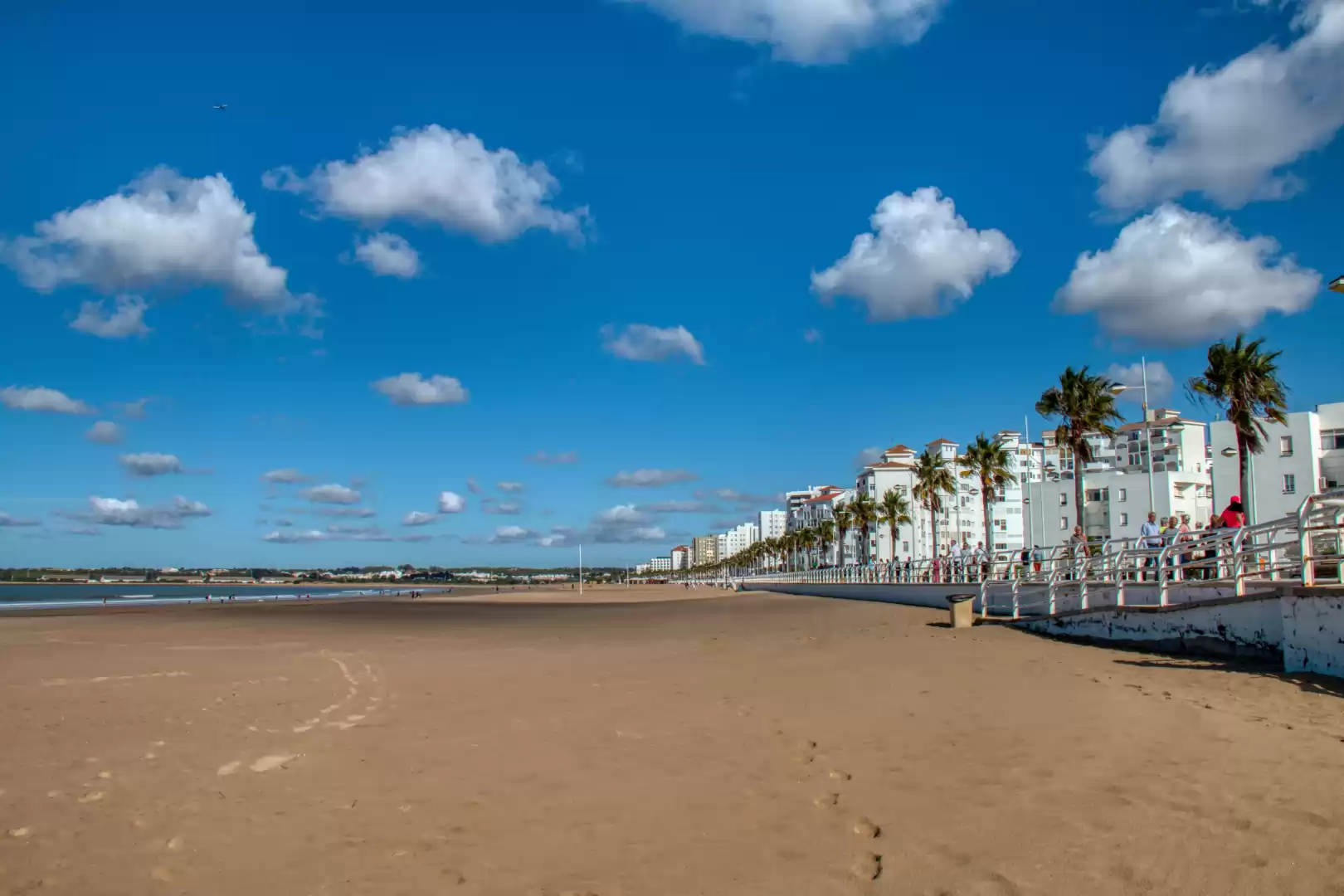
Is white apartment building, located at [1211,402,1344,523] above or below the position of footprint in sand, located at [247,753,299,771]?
above

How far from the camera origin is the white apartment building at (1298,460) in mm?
58844

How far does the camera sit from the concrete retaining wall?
31.9 ft

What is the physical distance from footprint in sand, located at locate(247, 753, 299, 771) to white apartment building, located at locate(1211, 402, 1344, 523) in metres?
64.7

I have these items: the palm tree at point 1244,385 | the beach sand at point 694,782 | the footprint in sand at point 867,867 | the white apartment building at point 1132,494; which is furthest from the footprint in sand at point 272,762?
the white apartment building at point 1132,494

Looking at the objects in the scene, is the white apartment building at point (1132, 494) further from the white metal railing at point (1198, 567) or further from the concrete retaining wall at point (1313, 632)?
the concrete retaining wall at point (1313, 632)

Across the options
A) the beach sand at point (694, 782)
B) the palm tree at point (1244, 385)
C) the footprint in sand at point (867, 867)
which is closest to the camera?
the footprint in sand at point (867, 867)

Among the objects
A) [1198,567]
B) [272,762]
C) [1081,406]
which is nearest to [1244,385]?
[1081,406]

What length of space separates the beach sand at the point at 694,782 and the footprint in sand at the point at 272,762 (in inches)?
1.5

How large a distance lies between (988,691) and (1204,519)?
7560 cm

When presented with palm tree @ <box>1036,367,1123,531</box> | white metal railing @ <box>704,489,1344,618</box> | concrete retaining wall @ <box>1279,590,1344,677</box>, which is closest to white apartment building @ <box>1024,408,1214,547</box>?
palm tree @ <box>1036,367,1123,531</box>

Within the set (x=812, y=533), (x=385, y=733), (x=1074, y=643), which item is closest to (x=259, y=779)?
(x=385, y=733)

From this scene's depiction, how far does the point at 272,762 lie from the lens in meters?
7.72

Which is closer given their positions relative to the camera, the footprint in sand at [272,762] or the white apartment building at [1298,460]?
the footprint in sand at [272,762]

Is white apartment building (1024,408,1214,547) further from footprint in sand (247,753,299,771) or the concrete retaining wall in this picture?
footprint in sand (247,753,299,771)
